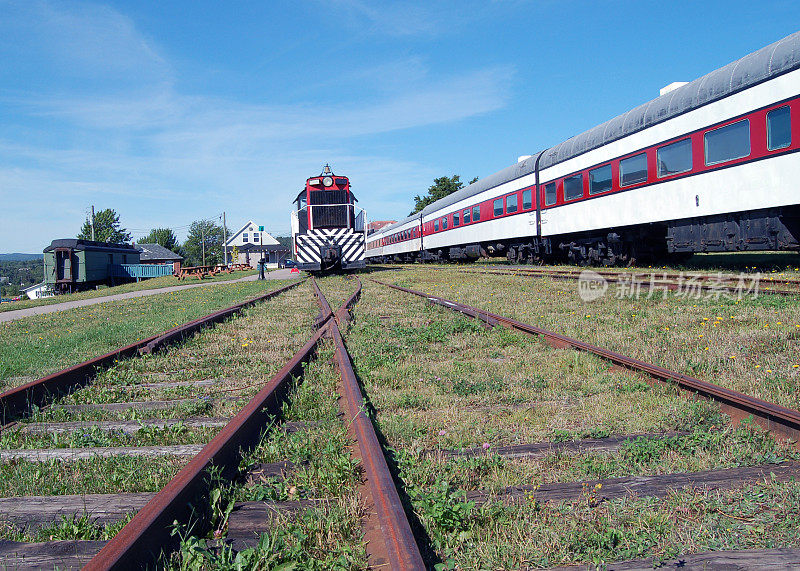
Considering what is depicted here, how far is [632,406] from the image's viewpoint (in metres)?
3.51

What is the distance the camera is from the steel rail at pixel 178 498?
5.72 feet

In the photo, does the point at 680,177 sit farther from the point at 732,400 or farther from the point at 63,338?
the point at 63,338

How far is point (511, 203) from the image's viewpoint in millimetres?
19703

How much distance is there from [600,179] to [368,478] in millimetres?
13378

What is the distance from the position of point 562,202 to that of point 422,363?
12.3 metres

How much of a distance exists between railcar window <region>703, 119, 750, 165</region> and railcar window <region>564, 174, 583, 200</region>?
15.1 feet

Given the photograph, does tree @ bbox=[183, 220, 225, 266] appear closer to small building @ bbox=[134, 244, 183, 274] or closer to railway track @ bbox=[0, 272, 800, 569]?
small building @ bbox=[134, 244, 183, 274]

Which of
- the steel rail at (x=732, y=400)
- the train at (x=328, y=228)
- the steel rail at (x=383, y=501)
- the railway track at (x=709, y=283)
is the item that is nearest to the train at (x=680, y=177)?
the railway track at (x=709, y=283)

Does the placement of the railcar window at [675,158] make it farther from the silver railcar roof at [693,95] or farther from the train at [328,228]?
the train at [328,228]

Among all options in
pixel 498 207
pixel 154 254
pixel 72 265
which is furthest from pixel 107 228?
pixel 498 207

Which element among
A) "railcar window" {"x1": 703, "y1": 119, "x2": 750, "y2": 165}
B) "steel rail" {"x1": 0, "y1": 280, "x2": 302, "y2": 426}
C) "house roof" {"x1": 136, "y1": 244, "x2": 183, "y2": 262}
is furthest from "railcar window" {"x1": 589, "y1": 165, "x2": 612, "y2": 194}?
"house roof" {"x1": 136, "y1": 244, "x2": 183, "y2": 262}

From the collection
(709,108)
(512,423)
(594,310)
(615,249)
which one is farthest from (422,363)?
(615,249)

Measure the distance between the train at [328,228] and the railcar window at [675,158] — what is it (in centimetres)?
1104

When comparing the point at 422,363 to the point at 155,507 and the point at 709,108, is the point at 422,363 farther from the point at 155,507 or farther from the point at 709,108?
the point at 709,108
